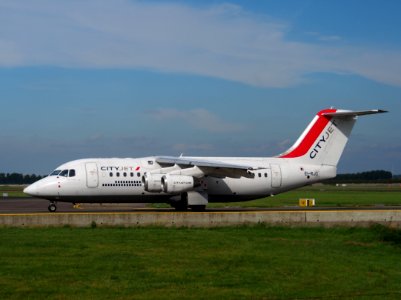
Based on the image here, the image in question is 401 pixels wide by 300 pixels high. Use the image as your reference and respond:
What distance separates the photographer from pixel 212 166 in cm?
3297

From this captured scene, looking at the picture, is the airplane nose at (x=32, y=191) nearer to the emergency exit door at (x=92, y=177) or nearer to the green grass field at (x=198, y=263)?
the emergency exit door at (x=92, y=177)

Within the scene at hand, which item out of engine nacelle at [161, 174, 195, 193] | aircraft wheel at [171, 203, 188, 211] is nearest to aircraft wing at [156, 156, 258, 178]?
engine nacelle at [161, 174, 195, 193]

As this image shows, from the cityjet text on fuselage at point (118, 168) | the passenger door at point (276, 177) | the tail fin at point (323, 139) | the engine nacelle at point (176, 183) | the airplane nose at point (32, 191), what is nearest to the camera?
the airplane nose at point (32, 191)

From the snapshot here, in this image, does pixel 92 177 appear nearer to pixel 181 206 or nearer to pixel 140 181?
pixel 140 181

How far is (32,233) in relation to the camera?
22047 millimetres

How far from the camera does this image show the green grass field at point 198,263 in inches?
534

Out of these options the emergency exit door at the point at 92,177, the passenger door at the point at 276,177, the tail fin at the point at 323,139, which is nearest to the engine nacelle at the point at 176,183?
the emergency exit door at the point at 92,177

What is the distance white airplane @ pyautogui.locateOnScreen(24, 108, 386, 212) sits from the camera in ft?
109

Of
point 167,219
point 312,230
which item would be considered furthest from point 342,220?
point 167,219

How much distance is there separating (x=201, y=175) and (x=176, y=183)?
176cm

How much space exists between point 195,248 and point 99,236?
12.9ft

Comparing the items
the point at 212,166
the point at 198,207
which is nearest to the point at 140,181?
the point at 198,207

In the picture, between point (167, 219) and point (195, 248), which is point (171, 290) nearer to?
point (195, 248)

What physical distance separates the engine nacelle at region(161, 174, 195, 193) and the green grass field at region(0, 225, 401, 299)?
910cm
